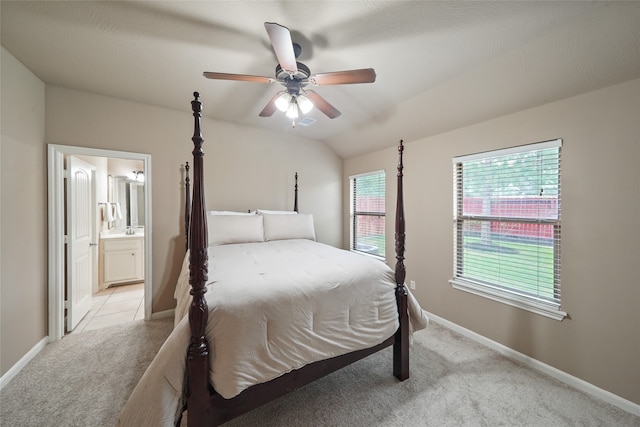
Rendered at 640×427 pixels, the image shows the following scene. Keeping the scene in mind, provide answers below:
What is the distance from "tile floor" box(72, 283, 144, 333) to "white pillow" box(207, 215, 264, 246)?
140 centimetres

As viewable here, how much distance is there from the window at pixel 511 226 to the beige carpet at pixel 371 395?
0.61 meters

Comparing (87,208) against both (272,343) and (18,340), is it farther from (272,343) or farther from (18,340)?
(272,343)

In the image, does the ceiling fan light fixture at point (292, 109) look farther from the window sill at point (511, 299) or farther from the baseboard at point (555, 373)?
the baseboard at point (555, 373)

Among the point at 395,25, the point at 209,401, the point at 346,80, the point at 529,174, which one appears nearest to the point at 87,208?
the point at 209,401

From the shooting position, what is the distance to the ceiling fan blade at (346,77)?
61.0 inches

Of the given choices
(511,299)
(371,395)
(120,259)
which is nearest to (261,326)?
(371,395)

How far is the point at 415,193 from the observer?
3.07 metres

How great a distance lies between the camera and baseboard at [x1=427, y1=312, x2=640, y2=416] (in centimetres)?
160

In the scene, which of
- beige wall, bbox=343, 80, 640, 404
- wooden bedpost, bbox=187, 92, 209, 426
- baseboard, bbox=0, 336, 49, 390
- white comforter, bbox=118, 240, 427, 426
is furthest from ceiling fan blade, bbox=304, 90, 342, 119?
baseboard, bbox=0, 336, 49, 390

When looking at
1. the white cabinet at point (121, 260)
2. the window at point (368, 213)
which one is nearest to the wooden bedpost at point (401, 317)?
the window at point (368, 213)

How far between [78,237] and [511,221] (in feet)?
15.3

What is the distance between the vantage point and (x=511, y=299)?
2.17 meters

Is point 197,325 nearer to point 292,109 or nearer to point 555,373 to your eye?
point 292,109

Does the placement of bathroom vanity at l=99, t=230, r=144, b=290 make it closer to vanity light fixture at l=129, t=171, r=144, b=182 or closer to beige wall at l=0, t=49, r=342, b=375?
vanity light fixture at l=129, t=171, r=144, b=182
